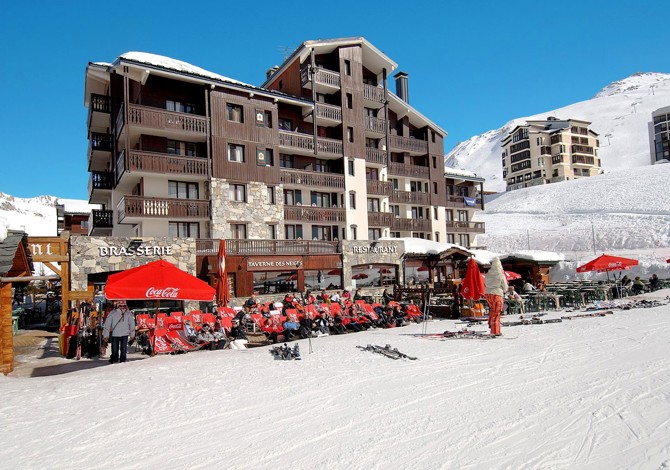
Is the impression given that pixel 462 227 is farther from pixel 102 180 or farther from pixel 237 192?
pixel 102 180

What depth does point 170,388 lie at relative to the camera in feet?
27.6

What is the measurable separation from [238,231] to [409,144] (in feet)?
53.2

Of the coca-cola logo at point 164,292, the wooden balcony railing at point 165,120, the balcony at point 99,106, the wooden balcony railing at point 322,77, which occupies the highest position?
the wooden balcony railing at point 322,77

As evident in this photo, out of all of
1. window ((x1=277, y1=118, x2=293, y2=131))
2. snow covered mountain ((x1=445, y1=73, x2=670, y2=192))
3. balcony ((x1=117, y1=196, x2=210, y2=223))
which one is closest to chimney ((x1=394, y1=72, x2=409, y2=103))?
window ((x1=277, y1=118, x2=293, y2=131))

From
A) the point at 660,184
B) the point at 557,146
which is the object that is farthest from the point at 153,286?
the point at 557,146

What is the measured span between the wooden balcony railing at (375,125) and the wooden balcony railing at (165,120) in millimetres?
12012

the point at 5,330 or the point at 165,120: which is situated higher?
the point at 165,120

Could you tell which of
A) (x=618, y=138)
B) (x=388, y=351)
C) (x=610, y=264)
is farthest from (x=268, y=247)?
(x=618, y=138)

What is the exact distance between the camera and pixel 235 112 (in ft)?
86.2

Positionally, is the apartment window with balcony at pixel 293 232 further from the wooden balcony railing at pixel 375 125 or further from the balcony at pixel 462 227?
the balcony at pixel 462 227

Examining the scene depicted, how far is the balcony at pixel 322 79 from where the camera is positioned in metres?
29.9

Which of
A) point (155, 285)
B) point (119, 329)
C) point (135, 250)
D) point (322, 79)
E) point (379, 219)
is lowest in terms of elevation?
point (119, 329)

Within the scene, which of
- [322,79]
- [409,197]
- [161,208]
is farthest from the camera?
[409,197]

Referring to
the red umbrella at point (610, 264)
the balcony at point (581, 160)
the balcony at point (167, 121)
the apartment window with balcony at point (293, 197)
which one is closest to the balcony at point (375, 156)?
the apartment window with balcony at point (293, 197)
